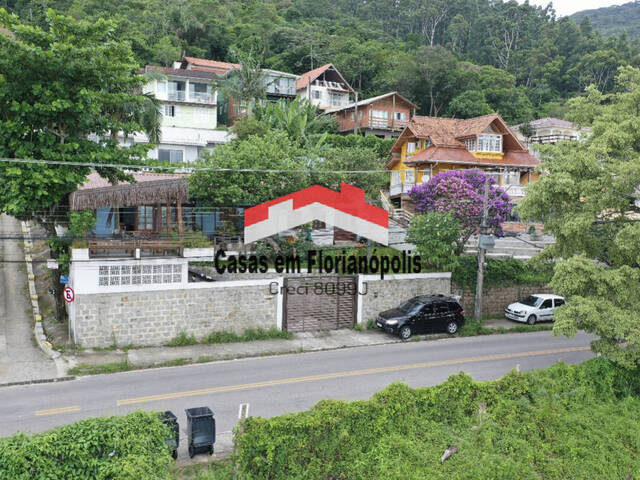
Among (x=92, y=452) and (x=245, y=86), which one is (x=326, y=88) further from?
(x=92, y=452)

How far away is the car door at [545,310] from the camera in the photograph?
24938mm

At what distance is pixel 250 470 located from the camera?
9.70 meters

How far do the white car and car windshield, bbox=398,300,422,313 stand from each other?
606 centimetres

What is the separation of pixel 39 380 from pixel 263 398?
6831 mm

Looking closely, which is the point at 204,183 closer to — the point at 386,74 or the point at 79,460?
the point at 79,460

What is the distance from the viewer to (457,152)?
37.9m

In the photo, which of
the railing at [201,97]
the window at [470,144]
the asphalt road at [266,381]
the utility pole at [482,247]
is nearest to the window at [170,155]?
the railing at [201,97]

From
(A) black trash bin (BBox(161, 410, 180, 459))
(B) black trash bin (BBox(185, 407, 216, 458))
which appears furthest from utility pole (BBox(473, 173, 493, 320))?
(A) black trash bin (BBox(161, 410, 180, 459))

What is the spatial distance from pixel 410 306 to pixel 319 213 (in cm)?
692

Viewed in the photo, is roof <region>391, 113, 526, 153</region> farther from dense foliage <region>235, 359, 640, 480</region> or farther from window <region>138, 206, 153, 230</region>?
dense foliage <region>235, 359, 640, 480</region>

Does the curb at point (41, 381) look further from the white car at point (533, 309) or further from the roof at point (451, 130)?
the roof at point (451, 130)

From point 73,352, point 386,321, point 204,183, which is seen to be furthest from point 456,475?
point 204,183

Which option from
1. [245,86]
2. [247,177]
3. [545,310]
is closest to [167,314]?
[247,177]

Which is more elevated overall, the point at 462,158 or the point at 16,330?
the point at 462,158
